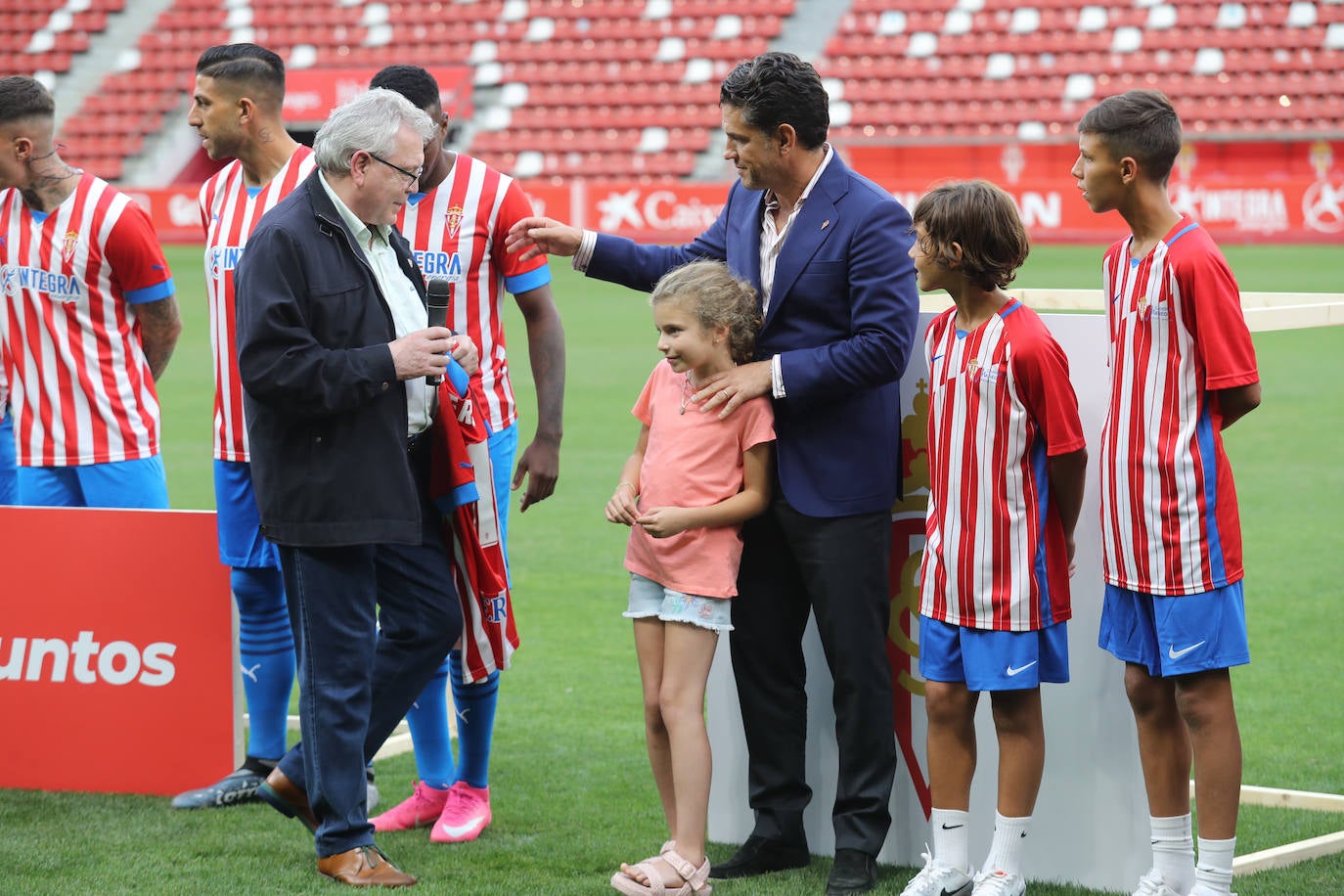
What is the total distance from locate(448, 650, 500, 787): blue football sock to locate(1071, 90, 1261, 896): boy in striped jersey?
5.19 feet

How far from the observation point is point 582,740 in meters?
4.80

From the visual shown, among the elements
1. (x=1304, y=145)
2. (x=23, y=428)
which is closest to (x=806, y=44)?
(x=1304, y=145)

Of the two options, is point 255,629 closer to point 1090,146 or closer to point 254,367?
point 254,367

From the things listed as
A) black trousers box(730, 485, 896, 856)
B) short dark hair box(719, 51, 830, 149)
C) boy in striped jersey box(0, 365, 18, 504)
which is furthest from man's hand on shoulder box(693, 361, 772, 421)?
boy in striped jersey box(0, 365, 18, 504)

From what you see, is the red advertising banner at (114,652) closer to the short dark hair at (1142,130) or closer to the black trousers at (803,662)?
the black trousers at (803,662)

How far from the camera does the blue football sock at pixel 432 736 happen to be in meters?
4.05

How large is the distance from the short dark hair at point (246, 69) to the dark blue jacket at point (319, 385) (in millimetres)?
820

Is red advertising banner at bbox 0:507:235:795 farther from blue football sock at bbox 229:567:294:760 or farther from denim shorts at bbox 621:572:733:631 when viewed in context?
denim shorts at bbox 621:572:733:631

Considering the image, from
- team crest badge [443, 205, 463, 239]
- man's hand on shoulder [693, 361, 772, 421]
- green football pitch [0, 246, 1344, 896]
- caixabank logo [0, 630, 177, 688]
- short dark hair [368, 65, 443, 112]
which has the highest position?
short dark hair [368, 65, 443, 112]

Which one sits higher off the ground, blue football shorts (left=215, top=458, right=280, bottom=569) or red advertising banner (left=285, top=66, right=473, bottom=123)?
red advertising banner (left=285, top=66, right=473, bottom=123)

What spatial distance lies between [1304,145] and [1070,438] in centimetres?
2183

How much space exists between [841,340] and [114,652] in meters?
2.22

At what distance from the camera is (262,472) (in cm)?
336

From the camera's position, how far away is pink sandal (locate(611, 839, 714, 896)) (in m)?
3.30
